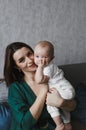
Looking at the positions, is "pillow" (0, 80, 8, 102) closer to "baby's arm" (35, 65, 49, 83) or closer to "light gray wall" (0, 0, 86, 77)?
"light gray wall" (0, 0, 86, 77)

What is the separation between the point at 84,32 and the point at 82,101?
2.37 ft

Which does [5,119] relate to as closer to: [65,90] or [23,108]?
[23,108]

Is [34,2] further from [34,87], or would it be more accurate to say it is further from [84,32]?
[34,87]

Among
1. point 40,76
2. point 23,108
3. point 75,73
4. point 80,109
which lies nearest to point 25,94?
point 23,108

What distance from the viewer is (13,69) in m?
1.70

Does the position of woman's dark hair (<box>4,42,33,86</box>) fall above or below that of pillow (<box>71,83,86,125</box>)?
above

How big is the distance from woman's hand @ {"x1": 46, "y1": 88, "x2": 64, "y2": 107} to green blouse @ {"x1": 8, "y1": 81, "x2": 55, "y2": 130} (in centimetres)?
12

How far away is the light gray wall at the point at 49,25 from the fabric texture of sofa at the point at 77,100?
0.25 m

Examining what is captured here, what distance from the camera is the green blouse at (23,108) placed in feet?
5.00

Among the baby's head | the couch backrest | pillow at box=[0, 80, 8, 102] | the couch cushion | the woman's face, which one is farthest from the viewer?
the couch backrest

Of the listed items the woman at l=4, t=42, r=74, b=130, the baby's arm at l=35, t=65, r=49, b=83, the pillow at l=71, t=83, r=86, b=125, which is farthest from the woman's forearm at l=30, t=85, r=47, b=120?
the pillow at l=71, t=83, r=86, b=125

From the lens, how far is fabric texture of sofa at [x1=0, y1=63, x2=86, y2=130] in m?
1.72

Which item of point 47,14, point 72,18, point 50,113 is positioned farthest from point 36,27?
point 50,113

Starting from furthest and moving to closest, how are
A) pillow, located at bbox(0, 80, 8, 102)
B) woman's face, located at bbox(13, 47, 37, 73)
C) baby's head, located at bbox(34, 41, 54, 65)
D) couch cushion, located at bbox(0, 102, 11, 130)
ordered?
pillow, located at bbox(0, 80, 8, 102), couch cushion, located at bbox(0, 102, 11, 130), woman's face, located at bbox(13, 47, 37, 73), baby's head, located at bbox(34, 41, 54, 65)
